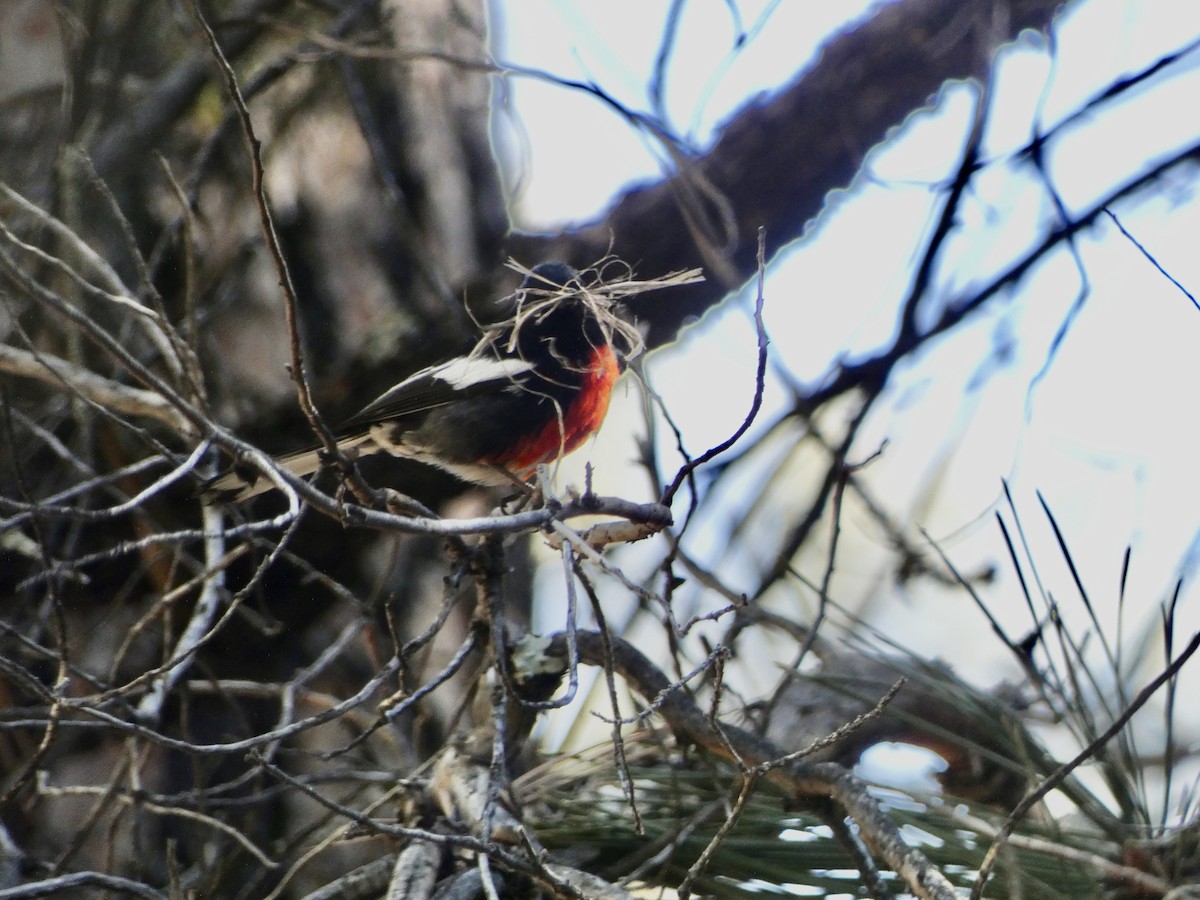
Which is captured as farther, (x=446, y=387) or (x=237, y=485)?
(x=446, y=387)

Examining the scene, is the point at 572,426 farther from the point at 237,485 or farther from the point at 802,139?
the point at 802,139

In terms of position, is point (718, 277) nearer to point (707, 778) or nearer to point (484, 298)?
point (484, 298)

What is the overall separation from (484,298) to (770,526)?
1567mm

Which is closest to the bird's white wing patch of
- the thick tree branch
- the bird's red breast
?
the bird's red breast

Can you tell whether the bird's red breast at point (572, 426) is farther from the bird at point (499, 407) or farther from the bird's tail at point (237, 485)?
the bird's tail at point (237, 485)

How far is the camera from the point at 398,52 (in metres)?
3.08

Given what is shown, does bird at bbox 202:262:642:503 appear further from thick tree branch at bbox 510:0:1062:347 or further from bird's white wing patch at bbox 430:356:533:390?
thick tree branch at bbox 510:0:1062:347

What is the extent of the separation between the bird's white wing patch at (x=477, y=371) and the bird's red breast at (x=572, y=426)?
14 centimetres

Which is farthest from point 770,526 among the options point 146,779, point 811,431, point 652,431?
point 146,779

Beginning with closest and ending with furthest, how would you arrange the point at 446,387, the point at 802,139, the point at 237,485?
the point at 237,485 < the point at 446,387 < the point at 802,139

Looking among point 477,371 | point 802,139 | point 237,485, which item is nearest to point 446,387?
point 477,371

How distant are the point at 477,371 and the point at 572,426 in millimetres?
242

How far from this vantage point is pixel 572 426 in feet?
8.47

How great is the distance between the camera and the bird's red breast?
2.51 metres
